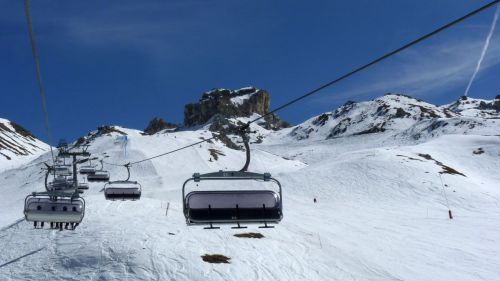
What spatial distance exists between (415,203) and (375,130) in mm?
117869

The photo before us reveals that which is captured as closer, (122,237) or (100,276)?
(100,276)

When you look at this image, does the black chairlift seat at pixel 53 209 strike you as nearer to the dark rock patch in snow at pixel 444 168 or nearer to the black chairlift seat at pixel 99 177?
the black chairlift seat at pixel 99 177

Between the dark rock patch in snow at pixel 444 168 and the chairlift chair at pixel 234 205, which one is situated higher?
the dark rock patch in snow at pixel 444 168

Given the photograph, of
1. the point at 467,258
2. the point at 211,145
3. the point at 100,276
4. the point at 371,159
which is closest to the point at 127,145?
the point at 211,145

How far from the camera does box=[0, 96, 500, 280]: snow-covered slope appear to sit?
27.1 m

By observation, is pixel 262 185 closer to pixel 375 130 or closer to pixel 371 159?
pixel 371 159

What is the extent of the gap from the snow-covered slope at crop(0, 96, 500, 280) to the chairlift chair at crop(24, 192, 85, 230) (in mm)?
9386

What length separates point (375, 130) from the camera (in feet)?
539

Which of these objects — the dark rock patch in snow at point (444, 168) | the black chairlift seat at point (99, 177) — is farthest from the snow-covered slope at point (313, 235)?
the black chairlift seat at point (99, 177)

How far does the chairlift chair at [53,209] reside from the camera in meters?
17.3

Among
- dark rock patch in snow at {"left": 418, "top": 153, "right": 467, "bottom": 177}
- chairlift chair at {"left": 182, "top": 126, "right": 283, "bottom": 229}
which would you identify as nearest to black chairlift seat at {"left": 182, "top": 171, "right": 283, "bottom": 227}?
chairlift chair at {"left": 182, "top": 126, "right": 283, "bottom": 229}

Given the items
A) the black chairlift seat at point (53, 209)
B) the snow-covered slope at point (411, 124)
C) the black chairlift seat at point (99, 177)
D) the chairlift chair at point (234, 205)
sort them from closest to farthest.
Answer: the chairlift chair at point (234, 205), the black chairlift seat at point (53, 209), the black chairlift seat at point (99, 177), the snow-covered slope at point (411, 124)

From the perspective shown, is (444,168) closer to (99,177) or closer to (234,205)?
(99,177)

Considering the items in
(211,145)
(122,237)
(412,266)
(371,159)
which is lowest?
(412,266)
